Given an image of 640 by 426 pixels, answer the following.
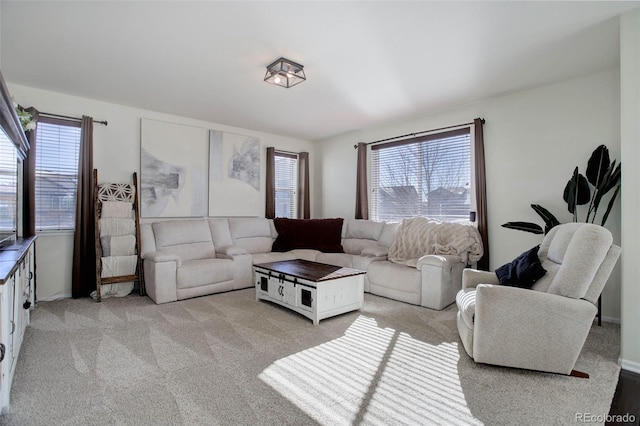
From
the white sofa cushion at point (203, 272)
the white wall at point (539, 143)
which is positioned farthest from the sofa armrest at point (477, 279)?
the white sofa cushion at point (203, 272)

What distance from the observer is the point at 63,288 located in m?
4.02

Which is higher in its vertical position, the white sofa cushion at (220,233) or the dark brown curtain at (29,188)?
the dark brown curtain at (29,188)

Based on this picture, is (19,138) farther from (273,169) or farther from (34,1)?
(273,169)

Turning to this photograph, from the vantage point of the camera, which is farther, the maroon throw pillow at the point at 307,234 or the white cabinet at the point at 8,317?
the maroon throw pillow at the point at 307,234

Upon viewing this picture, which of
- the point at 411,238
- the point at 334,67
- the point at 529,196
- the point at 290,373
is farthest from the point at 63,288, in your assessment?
the point at 529,196

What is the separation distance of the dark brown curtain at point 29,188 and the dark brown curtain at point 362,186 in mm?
4398

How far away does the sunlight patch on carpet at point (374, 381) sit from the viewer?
1.75m

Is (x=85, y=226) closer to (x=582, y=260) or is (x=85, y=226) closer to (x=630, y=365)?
(x=582, y=260)

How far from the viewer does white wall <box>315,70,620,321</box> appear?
3.29 m

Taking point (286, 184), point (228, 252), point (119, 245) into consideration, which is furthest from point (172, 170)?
point (286, 184)

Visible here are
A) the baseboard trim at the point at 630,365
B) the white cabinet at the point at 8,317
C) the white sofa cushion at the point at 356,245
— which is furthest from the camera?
the white sofa cushion at the point at 356,245

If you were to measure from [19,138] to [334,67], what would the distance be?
2904 millimetres

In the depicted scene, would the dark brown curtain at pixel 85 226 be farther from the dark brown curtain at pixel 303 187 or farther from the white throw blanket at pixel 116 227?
the dark brown curtain at pixel 303 187

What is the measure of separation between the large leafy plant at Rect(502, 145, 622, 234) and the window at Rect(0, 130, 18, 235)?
4861mm
